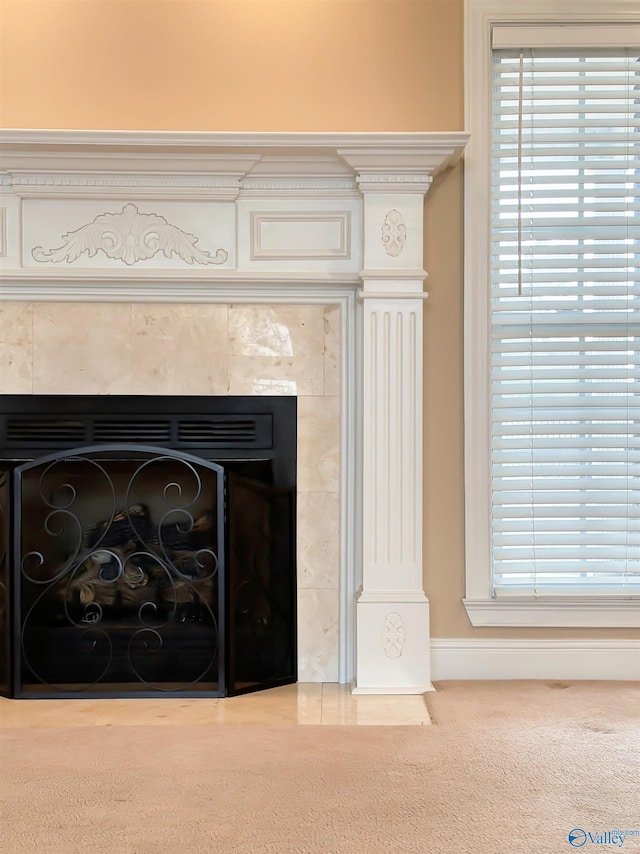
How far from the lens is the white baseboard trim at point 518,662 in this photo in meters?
2.97

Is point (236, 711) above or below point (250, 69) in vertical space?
below

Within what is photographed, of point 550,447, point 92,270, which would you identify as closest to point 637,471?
point 550,447

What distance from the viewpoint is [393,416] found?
2.85 m

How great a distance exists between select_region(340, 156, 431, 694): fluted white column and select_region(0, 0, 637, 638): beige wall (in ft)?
0.55

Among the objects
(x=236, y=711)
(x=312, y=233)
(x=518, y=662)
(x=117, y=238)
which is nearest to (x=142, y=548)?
(x=236, y=711)

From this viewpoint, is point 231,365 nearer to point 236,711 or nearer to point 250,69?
point 250,69

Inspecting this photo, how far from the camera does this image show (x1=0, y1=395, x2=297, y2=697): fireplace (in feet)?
9.26

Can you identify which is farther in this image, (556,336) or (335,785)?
(556,336)

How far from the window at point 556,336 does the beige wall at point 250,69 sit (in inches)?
5.7

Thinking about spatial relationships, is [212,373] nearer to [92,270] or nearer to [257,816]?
[92,270]

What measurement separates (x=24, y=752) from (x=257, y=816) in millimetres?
789
